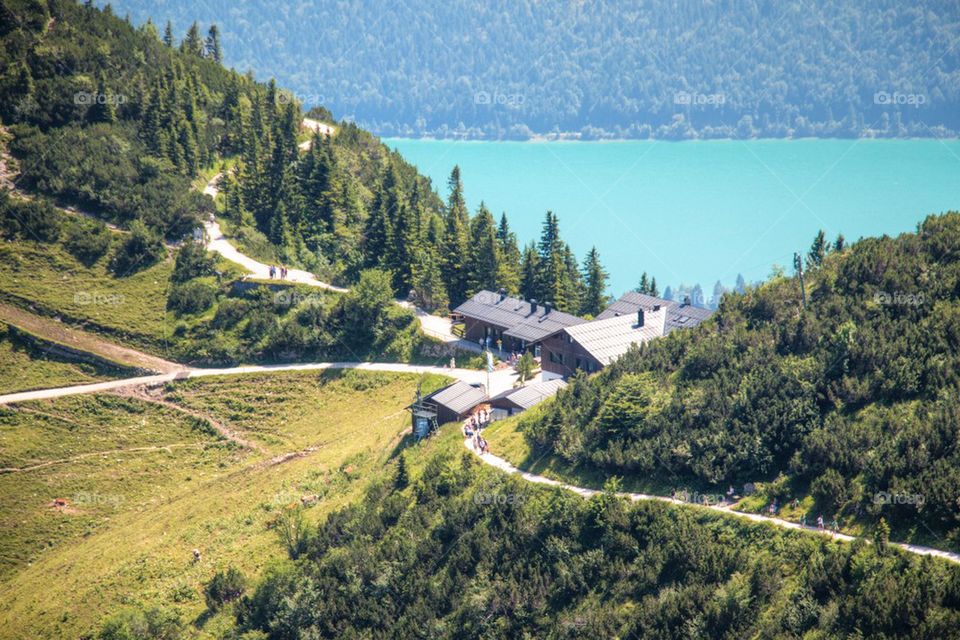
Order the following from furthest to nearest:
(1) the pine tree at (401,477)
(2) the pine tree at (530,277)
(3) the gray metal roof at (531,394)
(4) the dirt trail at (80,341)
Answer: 1. (2) the pine tree at (530,277)
2. (4) the dirt trail at (80,341)
3. (3) the gray metal roof at (531,394)
4. (1) the pine tree at (401,477)

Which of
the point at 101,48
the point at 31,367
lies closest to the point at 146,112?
the point at 101,48

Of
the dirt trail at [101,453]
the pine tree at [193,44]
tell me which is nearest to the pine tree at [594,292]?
the dirt trail at [101,453]

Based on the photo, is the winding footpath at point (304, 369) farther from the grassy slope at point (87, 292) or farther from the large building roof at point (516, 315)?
the grassy slope at point (87, 292)

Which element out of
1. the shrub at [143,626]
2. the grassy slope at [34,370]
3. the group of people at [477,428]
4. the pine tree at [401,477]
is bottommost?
the shrub at [143,626]

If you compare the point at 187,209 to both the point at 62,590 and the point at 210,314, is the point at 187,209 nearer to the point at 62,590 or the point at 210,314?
the point at 210,314

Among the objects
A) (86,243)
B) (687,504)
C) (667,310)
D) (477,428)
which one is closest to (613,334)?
(667,310)

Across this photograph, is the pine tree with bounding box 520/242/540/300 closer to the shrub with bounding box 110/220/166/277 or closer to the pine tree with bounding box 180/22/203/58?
the shrub with bounding box 110/220/166/277

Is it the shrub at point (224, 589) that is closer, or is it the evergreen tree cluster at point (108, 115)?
the shrub at point (224, 589)
